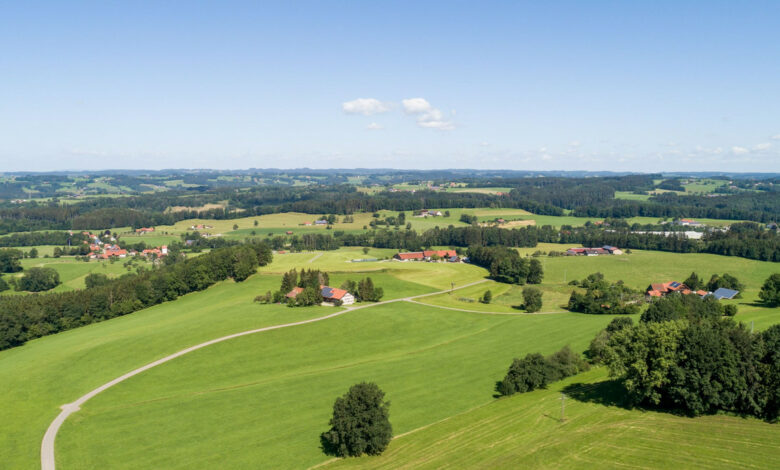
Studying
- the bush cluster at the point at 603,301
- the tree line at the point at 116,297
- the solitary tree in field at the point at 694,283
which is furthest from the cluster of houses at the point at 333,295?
the solitary tree in field at the point at 694,283

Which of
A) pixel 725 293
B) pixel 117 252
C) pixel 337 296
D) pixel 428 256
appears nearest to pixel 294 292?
pixel 337 296

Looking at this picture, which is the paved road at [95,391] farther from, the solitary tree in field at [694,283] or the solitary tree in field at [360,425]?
the solitary tree in field at [694,283]

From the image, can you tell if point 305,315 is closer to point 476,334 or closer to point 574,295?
point 476,334

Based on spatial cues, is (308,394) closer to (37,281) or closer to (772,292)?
(772,292)

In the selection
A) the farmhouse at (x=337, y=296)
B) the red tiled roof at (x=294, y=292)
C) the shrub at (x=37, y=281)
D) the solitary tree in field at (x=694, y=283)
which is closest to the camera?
the farmhouse at (x=337, y=296)

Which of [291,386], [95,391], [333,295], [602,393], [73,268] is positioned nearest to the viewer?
[602,393]

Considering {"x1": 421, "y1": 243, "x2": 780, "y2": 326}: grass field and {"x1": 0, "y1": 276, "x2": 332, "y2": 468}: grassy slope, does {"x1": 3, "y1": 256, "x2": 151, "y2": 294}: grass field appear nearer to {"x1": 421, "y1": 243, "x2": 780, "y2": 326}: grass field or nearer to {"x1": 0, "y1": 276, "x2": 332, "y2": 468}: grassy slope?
{"x1": 0, "y1": 276, "x2": 332, "y2": 468}: grassy slope

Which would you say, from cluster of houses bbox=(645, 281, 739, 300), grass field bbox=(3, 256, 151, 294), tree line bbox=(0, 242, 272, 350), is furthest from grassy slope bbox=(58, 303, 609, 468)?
grass field bbox=(3, 256, 151, 294)
